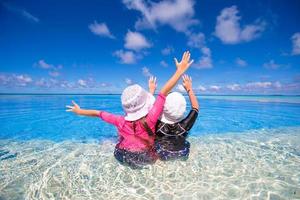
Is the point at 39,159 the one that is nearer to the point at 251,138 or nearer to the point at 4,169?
the point at 4,169

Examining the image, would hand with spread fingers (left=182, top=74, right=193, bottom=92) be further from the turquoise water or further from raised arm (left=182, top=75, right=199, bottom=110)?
the turquoise water

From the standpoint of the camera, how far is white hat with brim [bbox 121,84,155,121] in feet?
11.7

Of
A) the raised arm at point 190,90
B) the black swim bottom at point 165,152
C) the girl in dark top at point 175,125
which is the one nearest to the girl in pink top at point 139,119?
the black swim bottom at point 165,152

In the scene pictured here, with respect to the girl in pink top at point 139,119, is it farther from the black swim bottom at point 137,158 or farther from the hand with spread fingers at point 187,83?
the hand with spread fingers at point 187,83

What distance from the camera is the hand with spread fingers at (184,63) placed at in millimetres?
3822

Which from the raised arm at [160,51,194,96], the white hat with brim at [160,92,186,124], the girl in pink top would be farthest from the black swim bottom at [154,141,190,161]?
the raised arm at [160,51,194,96]

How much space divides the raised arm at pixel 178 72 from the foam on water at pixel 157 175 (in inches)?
61.2

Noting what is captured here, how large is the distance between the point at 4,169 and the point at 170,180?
329 cm

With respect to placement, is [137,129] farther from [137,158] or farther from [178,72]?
[178,72]

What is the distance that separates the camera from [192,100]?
14.4 ft

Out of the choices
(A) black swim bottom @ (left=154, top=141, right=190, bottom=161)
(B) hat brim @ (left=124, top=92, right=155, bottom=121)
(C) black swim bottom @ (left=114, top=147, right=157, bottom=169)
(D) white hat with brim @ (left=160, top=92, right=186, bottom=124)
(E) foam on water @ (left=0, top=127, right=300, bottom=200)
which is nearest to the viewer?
(E) foam on water @ (left=0, top=127, right=300, bottom=200)

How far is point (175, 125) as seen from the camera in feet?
14.1

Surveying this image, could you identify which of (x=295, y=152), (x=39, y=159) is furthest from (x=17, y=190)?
(x=295, y=152)

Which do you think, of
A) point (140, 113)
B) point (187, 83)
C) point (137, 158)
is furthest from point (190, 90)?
point (137, 158)
